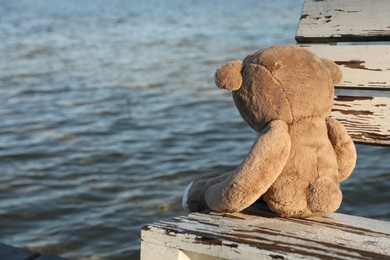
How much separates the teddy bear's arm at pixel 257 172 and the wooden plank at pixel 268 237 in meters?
0.05

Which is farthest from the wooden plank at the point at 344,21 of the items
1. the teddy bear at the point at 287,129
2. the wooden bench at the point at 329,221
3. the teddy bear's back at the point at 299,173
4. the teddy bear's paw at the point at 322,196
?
the teddy bear's paw at the point at 322,196

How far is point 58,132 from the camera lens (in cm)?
590

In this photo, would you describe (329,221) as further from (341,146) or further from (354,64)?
(354,64)

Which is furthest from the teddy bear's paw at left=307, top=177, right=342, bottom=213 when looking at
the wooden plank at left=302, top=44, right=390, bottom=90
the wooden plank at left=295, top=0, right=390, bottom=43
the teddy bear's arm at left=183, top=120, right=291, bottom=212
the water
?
the water

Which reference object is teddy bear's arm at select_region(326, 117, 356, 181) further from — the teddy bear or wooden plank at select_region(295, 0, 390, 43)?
wooden plank at select_region(295, 0, 390, 43)

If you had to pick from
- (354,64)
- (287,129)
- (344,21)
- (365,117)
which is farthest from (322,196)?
(344,21)

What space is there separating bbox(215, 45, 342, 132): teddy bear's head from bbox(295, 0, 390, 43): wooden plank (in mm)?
678

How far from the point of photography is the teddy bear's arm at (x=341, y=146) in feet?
6.66

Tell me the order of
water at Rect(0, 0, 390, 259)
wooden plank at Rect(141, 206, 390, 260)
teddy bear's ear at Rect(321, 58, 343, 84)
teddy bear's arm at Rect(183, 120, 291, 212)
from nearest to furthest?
wooden plank at Rect(141, 206, 390, 260) → teddy bear's arm at Rect(183, 120, 291, 212) → teddy bear's ear at Rect(321, 58, 343, 84) → water at Rect(0, 0, 390, 259)

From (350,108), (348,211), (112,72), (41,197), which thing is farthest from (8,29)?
(350,108)

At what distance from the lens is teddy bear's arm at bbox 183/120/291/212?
→ 176cm

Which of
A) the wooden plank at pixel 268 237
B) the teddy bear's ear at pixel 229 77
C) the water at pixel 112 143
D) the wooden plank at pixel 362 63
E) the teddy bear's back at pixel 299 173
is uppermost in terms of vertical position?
the teddy bear's ear at pixel 229 77

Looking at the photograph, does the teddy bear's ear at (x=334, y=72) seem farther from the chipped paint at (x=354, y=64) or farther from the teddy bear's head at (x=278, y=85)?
the chipped paint at (x=354, y=64)

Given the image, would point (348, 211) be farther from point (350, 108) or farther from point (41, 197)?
point (41, 197)
